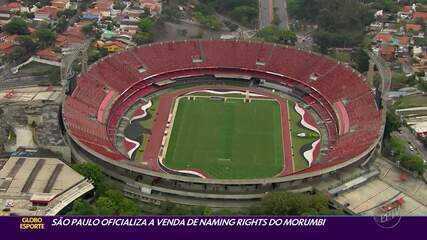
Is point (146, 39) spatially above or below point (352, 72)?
below

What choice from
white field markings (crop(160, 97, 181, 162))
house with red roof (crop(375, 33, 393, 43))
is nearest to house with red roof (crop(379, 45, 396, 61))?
house with red roof (crop(375, 33, 393, 43))

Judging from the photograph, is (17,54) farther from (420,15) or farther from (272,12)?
(420,15)

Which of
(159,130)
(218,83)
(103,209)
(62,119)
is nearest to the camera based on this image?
→ (103,209)

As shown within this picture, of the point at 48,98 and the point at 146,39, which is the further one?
the point at 146,39

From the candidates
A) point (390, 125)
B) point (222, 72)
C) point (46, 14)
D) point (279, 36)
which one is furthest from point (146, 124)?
point (46, 14)

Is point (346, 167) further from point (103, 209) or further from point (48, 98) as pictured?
point (48, 98)

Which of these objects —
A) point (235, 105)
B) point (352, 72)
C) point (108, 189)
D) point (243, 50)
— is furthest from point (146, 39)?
point (108, 189)
